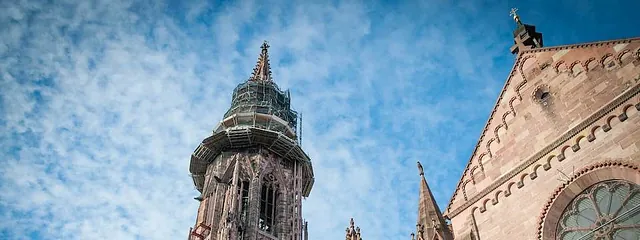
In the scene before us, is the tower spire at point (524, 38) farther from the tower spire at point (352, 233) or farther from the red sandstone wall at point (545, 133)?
the tower spire at point (352, 233)

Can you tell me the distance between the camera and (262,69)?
170 ft

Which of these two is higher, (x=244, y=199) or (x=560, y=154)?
(x=244, y=199)

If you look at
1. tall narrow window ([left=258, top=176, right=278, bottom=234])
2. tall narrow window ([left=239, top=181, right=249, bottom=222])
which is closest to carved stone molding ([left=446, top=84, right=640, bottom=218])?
tall narrow window ([left=239, top=181, right=249, bottom=222])

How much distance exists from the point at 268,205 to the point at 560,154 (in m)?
27.5

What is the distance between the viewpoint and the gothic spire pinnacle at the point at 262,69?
50094 millimetres

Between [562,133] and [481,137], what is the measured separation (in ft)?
8.07

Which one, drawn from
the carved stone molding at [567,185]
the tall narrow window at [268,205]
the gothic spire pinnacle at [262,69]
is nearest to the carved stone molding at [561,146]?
the carved stone molding at [567,185]

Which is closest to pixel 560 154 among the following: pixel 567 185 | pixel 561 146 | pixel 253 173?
pixel 561 146

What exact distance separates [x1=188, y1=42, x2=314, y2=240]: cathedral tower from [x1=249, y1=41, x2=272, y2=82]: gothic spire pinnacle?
9.42ft

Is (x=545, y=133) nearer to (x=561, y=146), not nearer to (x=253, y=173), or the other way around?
(x=561, y=146)

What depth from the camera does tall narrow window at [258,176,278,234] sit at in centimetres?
3747

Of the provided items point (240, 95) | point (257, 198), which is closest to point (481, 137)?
point (257, 198)

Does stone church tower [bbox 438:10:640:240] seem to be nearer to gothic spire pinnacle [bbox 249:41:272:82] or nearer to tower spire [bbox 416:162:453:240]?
tower spire [bbox 416:162:453:240]

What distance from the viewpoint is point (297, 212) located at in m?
38.8
